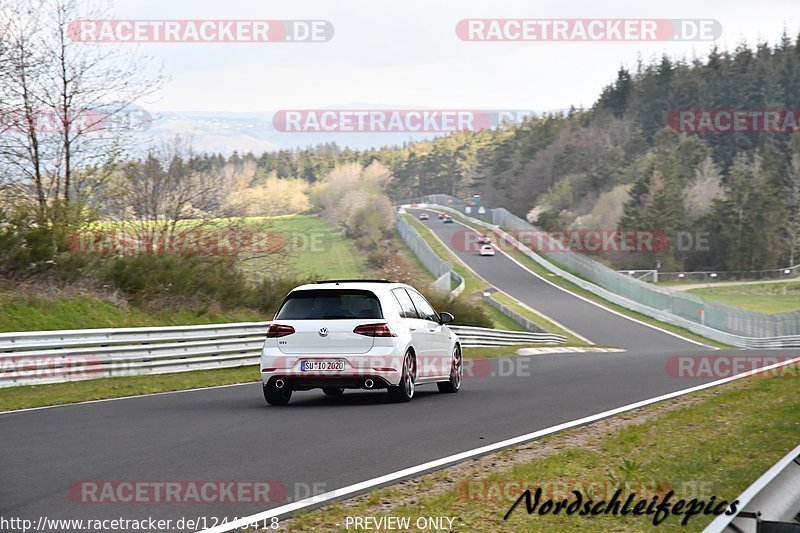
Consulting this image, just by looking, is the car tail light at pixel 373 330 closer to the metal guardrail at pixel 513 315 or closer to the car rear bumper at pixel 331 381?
the car rear bumper at pixel 331 381

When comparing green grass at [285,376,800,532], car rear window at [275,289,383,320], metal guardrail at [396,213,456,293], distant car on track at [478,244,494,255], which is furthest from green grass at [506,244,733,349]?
green grass at [285,376,800,532]

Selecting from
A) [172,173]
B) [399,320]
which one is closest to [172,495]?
[399,320]

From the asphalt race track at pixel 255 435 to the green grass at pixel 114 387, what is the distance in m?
0.86

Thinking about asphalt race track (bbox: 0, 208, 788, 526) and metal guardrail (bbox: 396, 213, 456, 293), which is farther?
metal guardrail (bbox: 396, 213, 456, 293)

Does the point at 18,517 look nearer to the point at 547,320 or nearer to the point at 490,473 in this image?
the point at 490,473

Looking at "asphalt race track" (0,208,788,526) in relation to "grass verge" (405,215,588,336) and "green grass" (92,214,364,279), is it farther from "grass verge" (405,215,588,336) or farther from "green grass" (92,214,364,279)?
"grass verge" (405,215,588,336)

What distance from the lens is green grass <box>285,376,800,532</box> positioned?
22.0ft

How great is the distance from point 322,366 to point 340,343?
0.38 meters

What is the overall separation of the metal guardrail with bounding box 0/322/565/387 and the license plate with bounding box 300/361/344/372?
5.98m

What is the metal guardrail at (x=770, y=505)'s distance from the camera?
14.5 ft

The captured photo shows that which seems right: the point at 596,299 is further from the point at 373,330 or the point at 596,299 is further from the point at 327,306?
the point at 373,330

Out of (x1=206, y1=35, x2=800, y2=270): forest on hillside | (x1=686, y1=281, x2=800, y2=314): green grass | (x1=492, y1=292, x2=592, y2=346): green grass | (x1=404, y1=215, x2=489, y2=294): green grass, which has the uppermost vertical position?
(x1=206, y1=35, x2=800, y2=270): forest on hillside

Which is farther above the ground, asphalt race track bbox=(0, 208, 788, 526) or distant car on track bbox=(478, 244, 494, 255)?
distant car on track bbox=(478, 244, 494, 255)

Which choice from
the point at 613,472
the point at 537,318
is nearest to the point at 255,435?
the point at 613,472
